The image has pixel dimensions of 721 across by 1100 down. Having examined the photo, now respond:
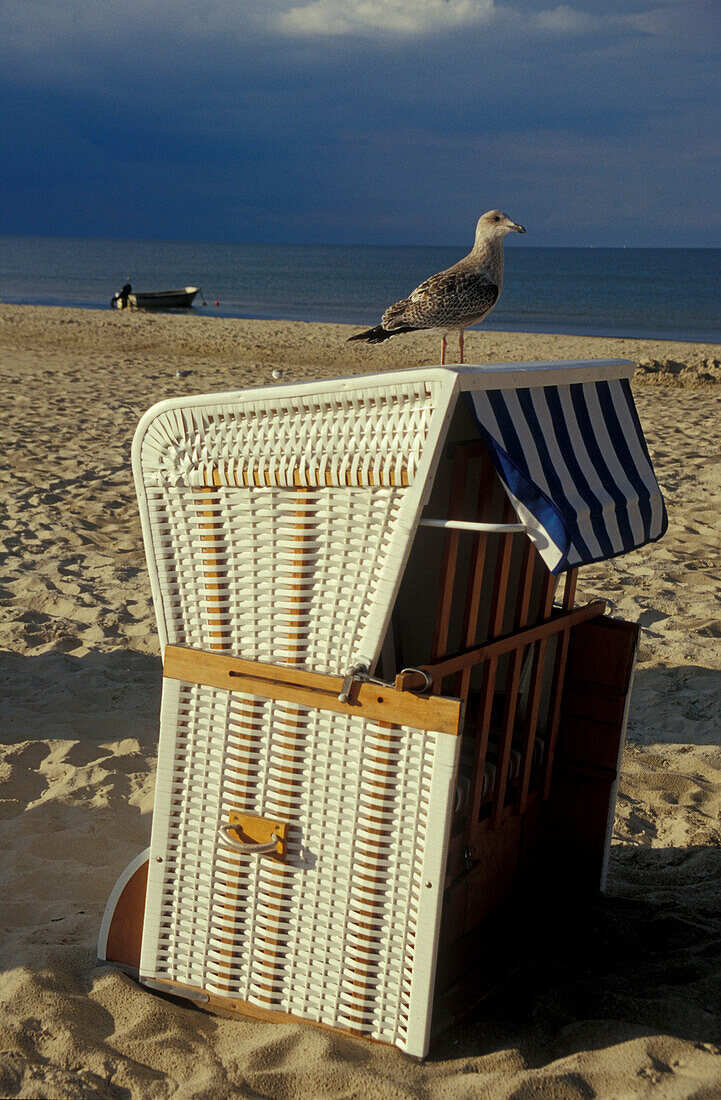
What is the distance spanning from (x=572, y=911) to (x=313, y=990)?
3.52 feet

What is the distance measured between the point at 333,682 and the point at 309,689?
7 cm

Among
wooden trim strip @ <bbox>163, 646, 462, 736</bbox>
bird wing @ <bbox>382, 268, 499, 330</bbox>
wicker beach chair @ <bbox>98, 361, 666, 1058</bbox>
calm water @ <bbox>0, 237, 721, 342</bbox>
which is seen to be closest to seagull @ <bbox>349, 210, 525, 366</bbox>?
bird wing @ <bbox>382, 268, 499, 330</bbox>

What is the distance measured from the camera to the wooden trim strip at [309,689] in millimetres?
2141

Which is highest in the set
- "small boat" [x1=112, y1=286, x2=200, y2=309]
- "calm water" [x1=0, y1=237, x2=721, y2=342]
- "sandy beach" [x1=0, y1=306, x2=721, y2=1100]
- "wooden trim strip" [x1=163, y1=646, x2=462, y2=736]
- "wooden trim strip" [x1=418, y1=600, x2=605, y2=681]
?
"calm water" [x1=0, y1=237, x2=721, y2=342]

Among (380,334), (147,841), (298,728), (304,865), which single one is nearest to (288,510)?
(298,728)

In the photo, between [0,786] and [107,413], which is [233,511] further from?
[107,413]

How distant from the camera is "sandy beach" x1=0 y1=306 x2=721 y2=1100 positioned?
2.21 m

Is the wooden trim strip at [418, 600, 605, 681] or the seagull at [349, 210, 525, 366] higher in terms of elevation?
the seagull at [349, 210, 525, 366]

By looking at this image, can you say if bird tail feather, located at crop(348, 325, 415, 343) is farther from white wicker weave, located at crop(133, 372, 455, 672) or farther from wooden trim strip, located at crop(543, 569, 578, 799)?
white wicker weave, located at crop(133, 372, 455, 672)

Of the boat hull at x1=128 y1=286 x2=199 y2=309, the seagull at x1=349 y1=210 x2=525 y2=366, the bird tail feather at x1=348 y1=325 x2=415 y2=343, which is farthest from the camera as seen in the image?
the boat hull at x1=128 y1=286 x2=199 y2=309

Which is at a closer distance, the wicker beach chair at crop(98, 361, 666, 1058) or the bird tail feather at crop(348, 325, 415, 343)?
the wicker beach chair at crop(98, 361, 666, 1058)

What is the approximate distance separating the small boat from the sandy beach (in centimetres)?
2423

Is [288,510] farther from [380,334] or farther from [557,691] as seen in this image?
[380,334]

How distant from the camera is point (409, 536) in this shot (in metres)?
2.12
